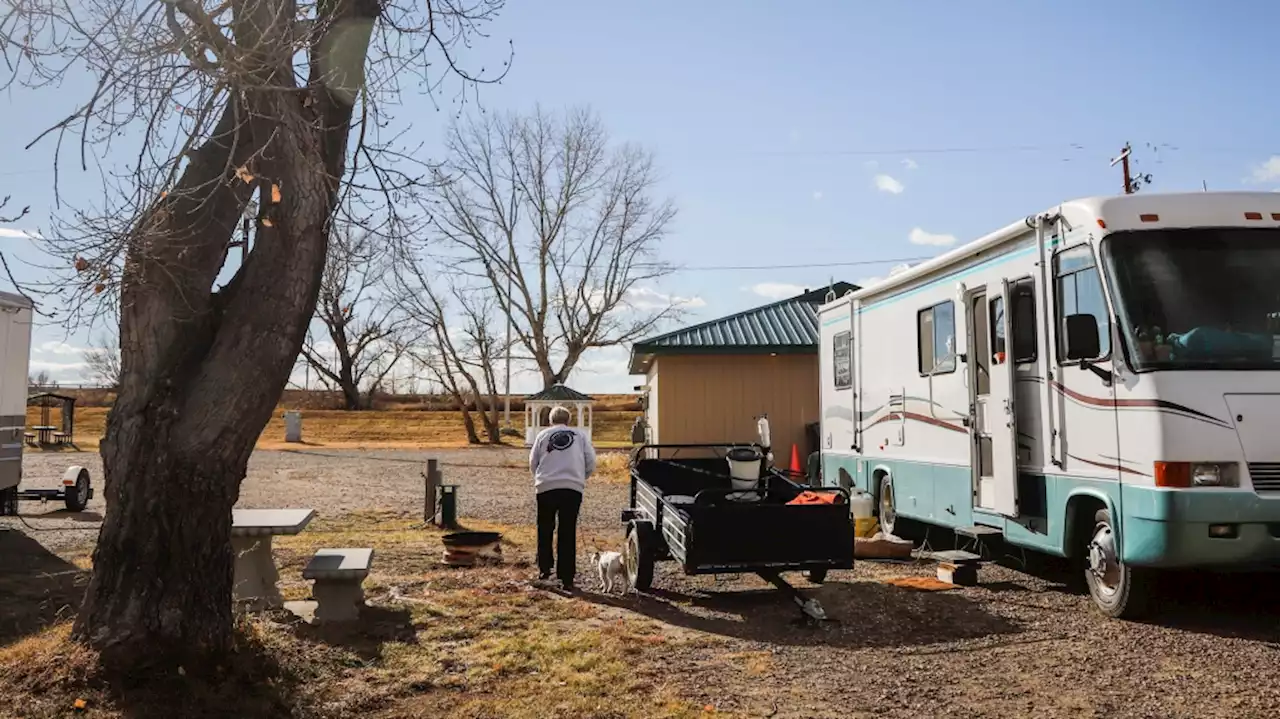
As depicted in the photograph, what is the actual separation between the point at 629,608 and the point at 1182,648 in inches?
148

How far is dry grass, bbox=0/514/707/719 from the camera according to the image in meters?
4.96

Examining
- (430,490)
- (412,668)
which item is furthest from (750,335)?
(412,668)

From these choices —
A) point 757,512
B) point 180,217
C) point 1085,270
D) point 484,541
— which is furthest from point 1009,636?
point 180,217

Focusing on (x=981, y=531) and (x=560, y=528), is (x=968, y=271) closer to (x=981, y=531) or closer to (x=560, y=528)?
(x=981, y=531)

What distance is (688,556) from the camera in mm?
7754

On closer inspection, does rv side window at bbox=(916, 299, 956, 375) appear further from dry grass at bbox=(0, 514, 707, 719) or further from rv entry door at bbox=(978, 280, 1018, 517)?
dry grass at bbox=(0, 514, 707, 719)

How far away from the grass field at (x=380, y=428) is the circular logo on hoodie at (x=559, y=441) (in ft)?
112

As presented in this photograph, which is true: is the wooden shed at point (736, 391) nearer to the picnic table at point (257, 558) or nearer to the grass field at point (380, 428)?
the picnic table at point (257, 558)

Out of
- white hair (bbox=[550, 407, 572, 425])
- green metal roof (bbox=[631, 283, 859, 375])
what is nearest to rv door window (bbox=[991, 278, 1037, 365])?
white hair (bbox=[550, 407, 572, 425])

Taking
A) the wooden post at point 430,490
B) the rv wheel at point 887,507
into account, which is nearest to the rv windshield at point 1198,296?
the rv wheel at point 887,507

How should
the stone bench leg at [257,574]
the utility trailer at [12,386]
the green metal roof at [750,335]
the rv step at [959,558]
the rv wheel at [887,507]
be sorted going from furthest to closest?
1. the green metal roof at [750,335]
2. the utility trailer at [12,386]
3. the rv wheel at [887,507]
4. the rv step at [959,558]
5. the stone bench leg at [257,574]

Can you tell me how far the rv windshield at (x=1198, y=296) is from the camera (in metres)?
6.73

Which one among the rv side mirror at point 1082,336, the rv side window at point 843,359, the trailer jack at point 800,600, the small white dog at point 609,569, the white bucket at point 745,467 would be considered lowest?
the trailer jack at point 800,600

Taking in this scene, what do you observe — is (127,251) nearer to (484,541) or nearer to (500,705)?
(500,705)
